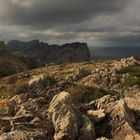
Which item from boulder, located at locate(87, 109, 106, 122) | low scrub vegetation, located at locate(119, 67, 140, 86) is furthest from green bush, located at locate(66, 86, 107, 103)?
low scrub vegetation, located at locate(119, 67, 140, 86)

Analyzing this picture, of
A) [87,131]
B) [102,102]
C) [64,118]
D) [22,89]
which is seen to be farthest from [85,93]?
[87,131]

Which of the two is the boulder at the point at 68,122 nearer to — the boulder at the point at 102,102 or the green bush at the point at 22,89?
the boulder at the point at 102,102

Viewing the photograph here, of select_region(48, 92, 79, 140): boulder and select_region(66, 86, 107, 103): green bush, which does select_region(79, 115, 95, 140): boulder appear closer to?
select_region(48, 92, 79, 140): boulder

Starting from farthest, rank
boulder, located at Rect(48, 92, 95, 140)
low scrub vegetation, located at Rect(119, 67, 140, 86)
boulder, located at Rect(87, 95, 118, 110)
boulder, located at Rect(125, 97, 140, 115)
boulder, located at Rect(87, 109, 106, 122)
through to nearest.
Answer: low scrub vegetation, located at Rect(119, 67, 140, 86) < boulder, located at Rect(87, 95, 118, 110) < boulder, located at Rect(125, 97, 140, 115) < boulder, located at Rect(87, 109, 106, 122) < boulder, located at Rect(48, 92, 95, 140)

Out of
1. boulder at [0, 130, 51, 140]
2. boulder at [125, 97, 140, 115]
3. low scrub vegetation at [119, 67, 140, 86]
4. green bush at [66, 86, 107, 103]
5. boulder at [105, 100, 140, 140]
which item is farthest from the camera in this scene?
low scrub vegetation at [119, 67, 140, 86]

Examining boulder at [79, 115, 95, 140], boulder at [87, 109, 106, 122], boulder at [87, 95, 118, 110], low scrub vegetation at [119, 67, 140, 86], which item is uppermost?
boulder at [87, 95, 118, 110]

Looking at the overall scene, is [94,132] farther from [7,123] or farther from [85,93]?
[85,93]

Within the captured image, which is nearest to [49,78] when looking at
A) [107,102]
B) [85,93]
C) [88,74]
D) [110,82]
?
[85,93]

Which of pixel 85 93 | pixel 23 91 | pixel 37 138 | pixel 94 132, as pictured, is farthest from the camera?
pixel 23 91

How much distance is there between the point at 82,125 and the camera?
114ft

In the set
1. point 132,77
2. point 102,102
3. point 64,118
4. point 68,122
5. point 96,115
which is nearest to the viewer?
point 68,122

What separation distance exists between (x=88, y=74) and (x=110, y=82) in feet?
50.5

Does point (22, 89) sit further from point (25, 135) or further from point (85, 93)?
point (25, 135)

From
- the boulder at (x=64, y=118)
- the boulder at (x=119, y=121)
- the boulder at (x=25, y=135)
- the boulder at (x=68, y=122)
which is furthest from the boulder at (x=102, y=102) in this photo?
the boulder at (x=25, y=135)
